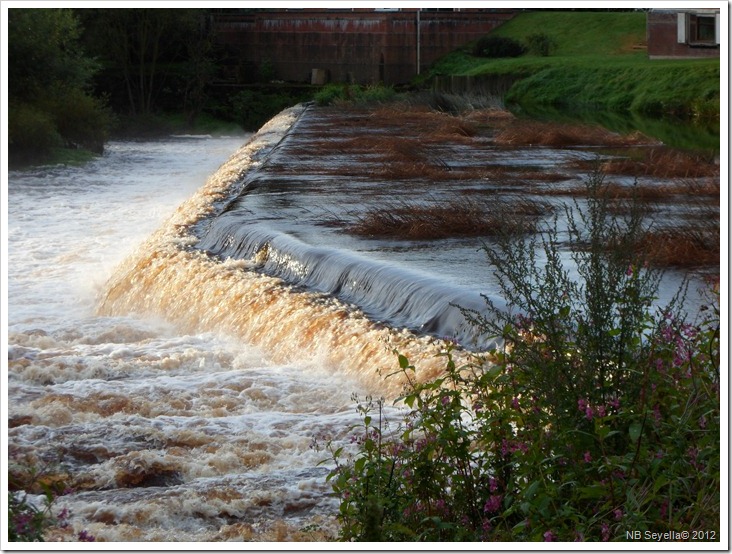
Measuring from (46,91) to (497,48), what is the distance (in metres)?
20.6

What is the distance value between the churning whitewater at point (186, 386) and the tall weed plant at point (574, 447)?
24.3 inches

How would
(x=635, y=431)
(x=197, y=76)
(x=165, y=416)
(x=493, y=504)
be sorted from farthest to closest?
(x=197, y=76)
(x=165, y=416)
(x=493, y=504)
(x=635, y=431)

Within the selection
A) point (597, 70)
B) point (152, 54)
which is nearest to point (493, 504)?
point (597, 70)

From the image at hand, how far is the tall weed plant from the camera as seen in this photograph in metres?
3.51

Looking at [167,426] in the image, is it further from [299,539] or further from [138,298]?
[138,298]

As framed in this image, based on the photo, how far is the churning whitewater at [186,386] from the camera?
4602mm

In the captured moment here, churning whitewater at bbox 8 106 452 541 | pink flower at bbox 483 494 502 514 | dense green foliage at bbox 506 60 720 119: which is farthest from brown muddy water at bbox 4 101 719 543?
dense green foliage at bbox 506 60 720 119

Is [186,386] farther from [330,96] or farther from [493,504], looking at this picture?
[330,96]

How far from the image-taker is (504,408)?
4.19 m

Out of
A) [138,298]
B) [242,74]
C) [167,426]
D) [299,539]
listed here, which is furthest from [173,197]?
[242,74]

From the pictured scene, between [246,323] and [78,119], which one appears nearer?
[246,323]

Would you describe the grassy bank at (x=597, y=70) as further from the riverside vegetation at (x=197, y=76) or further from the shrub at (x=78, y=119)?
the shrub at (x=78, y=119)

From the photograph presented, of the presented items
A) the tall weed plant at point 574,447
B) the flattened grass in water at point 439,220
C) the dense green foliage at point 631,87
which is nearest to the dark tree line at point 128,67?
the dense green foliage at point 631,87

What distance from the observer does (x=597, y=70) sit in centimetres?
3158
